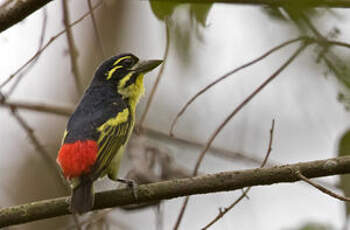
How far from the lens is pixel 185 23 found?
4.32m

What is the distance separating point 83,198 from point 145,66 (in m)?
1.33

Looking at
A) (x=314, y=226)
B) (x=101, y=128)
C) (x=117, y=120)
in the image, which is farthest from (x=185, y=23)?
(x=314, y=226)

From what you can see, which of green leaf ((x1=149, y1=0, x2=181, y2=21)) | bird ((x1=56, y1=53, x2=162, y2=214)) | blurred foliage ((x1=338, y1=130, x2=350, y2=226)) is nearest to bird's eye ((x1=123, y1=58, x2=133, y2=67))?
bird ((x1=56, y1=53, x2=162, y2=214))

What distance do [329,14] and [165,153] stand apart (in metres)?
2.20

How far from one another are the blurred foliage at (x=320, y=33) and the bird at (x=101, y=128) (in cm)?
122

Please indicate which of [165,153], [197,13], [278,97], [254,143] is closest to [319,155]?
[254,143]

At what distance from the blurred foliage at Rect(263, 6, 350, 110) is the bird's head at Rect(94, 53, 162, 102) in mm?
1245

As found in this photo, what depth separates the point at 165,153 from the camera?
5227 mm

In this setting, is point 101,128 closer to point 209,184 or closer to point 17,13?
point 209,184

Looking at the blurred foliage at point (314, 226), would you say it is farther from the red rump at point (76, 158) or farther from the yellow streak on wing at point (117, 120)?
the red rump at point (76, 158)

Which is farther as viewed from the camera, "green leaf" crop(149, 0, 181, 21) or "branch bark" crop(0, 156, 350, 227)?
"green leaf" crop(149, 0, 181, 21)

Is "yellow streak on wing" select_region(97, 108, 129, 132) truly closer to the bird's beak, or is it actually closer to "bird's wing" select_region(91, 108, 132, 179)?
"bird's wing" select_region(91, 108, 132, 179)

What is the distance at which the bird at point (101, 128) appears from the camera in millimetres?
3598

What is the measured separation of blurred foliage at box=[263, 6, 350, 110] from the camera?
10.6 ft
